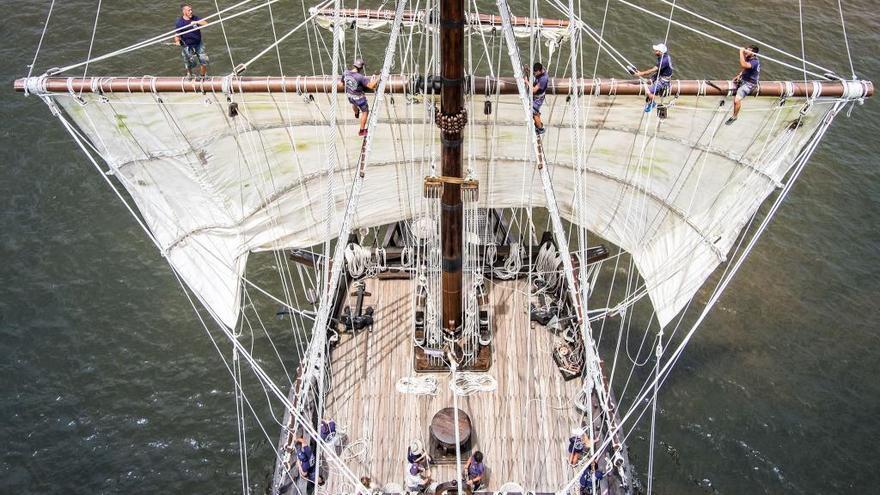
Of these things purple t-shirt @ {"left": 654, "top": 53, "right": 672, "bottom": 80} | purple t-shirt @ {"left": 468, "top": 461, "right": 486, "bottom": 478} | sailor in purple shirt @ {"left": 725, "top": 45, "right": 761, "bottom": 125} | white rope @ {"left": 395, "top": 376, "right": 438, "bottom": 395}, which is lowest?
purple t-shirt @ {"left": 468, "top": 461, "right": 486, "bottom": 478}

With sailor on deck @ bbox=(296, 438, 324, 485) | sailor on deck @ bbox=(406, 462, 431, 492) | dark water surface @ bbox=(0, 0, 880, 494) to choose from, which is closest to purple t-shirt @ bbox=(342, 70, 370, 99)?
sailor on deck @ bbox=(296, 438, 324, 485)

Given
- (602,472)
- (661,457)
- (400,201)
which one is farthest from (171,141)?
(661,457)

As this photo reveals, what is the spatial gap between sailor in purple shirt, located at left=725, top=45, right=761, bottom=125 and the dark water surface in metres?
9.57

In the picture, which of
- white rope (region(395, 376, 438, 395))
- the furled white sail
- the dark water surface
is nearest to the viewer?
the furled white sail

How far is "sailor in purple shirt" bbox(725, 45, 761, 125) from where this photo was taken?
16.7 metres

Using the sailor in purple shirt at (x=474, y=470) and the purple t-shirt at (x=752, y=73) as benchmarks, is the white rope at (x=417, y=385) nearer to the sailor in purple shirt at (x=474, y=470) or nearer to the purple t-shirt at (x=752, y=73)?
the sailor in purple shirt at (x=474, y=470)

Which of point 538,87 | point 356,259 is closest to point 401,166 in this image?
point 356,259

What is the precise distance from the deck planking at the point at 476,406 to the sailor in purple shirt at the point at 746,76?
7.24 meters

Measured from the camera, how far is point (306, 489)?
16016mm

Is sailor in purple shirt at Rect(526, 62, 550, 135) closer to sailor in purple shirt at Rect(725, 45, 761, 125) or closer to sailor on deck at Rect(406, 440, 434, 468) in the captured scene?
sailor in purple shirt at Rect(725, 45, 761, 125)

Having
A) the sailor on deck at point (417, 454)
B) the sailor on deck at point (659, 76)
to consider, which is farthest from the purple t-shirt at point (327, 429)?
the sailor on deck at point (659, 76)

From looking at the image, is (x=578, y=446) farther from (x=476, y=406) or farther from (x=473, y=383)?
(x=473, y=383)

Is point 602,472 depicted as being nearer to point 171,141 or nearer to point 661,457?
point 661,457

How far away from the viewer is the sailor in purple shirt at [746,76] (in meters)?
16.7
